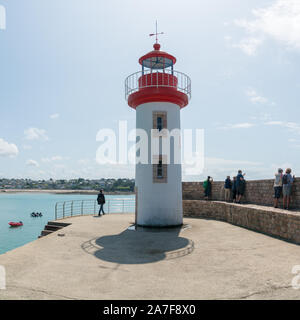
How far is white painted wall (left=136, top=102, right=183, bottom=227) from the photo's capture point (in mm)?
12680

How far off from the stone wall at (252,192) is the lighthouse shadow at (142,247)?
4629 mm

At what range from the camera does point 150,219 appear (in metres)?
12.7

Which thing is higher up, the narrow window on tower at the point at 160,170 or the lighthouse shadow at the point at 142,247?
the narrow window on tower at the point at 160,170

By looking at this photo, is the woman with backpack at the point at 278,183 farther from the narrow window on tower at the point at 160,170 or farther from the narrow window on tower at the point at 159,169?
the narrow window on tower at the point at 159,169

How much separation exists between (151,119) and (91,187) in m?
165

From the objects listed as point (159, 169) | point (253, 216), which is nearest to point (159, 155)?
point (159, 169)

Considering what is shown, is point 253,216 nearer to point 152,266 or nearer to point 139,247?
point 139,247

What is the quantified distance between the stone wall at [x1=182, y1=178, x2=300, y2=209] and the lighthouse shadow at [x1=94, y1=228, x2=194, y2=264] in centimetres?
463

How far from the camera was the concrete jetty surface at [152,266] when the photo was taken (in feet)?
16.9

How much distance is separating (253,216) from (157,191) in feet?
13.5

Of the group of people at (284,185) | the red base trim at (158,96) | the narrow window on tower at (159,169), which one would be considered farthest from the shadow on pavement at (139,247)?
the red base trim at (158,96)

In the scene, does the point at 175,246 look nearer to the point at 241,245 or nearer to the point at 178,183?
the point at 241,245

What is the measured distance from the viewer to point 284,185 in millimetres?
10914
